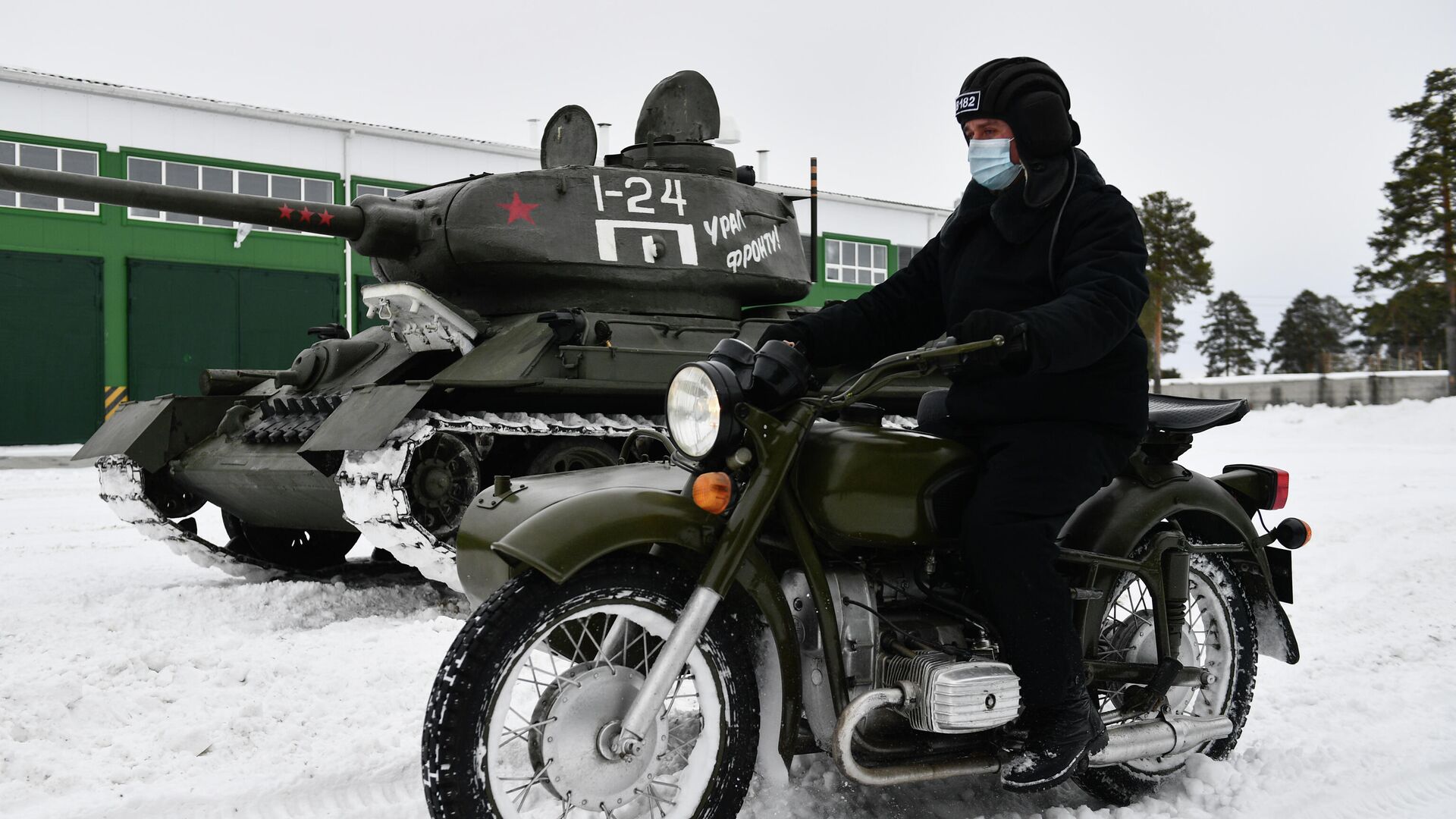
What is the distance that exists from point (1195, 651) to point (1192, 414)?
763 mm

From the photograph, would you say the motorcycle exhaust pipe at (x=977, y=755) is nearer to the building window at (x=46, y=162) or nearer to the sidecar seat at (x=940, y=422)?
the sidecar seat at (x=940, y=422)

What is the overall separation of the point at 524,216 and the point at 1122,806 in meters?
5.32

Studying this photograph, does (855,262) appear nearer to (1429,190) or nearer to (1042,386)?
(1429,190)

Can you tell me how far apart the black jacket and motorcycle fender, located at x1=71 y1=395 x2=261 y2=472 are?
6122 millimetres

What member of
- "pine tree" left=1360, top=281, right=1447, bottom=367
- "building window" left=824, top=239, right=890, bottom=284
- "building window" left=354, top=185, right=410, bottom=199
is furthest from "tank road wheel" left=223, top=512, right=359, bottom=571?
"pine tree" left=1360, top=281, right=1447, bottom=367

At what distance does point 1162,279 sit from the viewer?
39.7 meters

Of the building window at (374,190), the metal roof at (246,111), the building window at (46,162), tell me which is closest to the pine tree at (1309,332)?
the metal roof at (246,111)

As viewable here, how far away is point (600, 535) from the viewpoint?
2.88 meters

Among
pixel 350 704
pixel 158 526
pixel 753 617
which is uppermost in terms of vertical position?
pixel 753 617

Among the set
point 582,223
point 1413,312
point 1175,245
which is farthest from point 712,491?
point 1175,245

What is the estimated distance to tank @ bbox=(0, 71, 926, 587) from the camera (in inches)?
278

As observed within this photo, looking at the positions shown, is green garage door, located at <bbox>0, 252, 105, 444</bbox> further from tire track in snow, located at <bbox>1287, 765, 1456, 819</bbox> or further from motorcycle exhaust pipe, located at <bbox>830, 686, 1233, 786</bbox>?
tire track in snow, located at <bbox>1287, 765, 1456, 819</bbox>

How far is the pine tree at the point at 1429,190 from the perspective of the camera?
104 feet

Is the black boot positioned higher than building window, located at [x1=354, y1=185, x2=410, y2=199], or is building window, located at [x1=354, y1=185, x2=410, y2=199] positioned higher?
building window, located at [x1=354, y1=185, x2=410, y2=199]
